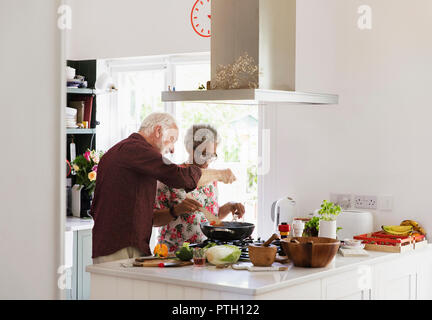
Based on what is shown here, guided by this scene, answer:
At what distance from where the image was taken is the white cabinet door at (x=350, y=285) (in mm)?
3074

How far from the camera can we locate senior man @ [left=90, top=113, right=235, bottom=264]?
3.62m

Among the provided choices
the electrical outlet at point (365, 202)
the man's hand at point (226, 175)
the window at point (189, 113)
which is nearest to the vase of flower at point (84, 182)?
the window at point (189, 113)

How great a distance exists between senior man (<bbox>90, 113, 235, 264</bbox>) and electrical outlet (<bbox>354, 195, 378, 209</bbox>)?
1.08 metres

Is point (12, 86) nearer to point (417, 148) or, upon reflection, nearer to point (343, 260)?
point (343, 260)

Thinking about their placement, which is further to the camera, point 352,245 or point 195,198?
point 195,198

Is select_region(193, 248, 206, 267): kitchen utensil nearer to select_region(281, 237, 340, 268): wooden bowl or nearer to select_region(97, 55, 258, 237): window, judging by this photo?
select_region(281, 237, 340, 268): wooden bowl

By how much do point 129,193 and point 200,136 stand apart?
2.00ft

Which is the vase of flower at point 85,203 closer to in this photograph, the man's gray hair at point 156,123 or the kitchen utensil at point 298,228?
the man's gray hair at point 156,123

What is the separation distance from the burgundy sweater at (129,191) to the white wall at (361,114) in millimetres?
998

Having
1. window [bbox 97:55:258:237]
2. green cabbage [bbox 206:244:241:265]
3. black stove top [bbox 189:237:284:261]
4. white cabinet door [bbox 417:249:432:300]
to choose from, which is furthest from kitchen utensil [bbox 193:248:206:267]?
window [bbox 97:55:258:237]

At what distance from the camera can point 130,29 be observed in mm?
5488

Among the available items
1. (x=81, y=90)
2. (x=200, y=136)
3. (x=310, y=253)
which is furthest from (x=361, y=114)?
(x=81, y=90)

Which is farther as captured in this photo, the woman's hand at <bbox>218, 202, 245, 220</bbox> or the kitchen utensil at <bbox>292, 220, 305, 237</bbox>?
the woman's hand at <bbox>218, 202, 245, 220</bbox>

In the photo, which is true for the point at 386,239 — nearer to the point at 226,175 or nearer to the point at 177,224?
the point at 226,175
